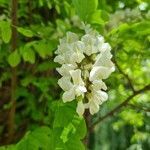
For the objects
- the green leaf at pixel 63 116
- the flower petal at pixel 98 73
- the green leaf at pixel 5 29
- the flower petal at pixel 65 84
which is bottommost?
the green leaf at pixel 63 116

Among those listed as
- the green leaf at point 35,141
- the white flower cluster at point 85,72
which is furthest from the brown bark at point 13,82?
the white flower cluster at point 85,72

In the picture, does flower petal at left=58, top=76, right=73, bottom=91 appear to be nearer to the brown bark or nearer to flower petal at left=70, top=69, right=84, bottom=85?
flower petal at left=70, top=69, right=84, bottom=85

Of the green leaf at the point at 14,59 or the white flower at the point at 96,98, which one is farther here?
the green leaf at the point at 14,59

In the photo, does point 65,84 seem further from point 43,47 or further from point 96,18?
point 43,47

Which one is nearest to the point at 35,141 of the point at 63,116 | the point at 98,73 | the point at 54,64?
the point at 63,116

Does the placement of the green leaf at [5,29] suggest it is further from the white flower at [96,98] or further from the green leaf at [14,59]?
the white flower at [96,98]

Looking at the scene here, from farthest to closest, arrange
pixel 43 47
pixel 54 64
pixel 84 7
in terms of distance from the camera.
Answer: pixel 54 64, pixel 43 47, pixel 84 7

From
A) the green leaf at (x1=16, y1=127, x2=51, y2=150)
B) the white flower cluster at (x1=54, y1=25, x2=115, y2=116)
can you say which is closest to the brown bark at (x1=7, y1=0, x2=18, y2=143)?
the green leaf at (x1=16, y1=127, x2=51, y2=150)
